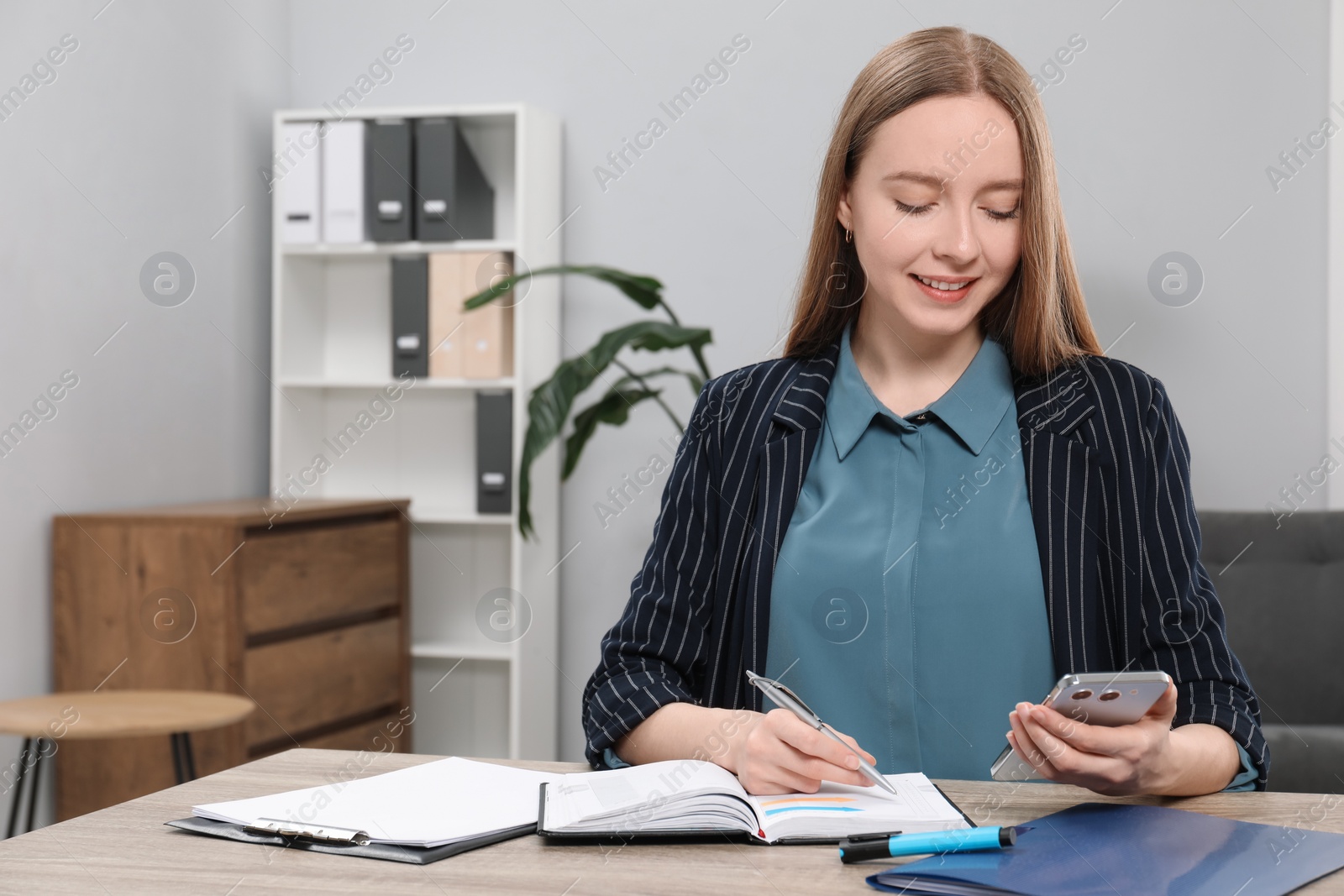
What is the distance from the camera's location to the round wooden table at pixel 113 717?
7.50 feet

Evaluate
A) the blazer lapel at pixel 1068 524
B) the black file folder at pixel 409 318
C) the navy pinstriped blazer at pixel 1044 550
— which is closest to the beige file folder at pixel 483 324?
the black file folder at pixel 409 318

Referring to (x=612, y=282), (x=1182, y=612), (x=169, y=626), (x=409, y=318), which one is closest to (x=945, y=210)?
(x=1182, y=612)

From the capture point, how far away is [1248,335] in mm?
3350

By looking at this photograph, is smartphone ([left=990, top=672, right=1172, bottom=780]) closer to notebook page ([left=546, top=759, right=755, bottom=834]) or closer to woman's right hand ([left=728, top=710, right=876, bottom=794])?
woman's right hand ([left=728, top=710, right=876, bottom=794])

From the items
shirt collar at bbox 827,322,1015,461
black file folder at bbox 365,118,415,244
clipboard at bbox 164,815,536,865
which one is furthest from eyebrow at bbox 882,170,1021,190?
black file folder at bbox 365,118,415,244

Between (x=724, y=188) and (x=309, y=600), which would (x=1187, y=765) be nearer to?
(x=309, y=600)

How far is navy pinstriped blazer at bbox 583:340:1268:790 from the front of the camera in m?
1.16

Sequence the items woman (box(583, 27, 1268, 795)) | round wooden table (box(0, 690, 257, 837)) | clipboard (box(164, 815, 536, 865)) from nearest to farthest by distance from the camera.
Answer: clipboard (box(164, 815, 536, 865)) < woman (box(583, 27, 1268, 795)) < round wooden table (box(0, 690, 257, 837))

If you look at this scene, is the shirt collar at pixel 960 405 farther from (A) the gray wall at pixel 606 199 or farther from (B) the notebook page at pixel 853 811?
(A) the gray wall at pixel 606 199

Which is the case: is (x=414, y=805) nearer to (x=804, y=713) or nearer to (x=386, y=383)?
(x=804, y=713)

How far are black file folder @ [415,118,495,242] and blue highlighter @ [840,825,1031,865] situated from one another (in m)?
2.94

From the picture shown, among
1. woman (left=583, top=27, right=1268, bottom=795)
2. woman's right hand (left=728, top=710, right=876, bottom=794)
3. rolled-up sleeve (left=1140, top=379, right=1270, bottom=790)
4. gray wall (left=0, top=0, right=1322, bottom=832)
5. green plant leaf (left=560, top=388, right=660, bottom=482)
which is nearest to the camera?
woman's right hand (left=728, top=710, right=876, bottom=794)

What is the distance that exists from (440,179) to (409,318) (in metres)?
0.42

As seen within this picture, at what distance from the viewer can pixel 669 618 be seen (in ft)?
4.19
